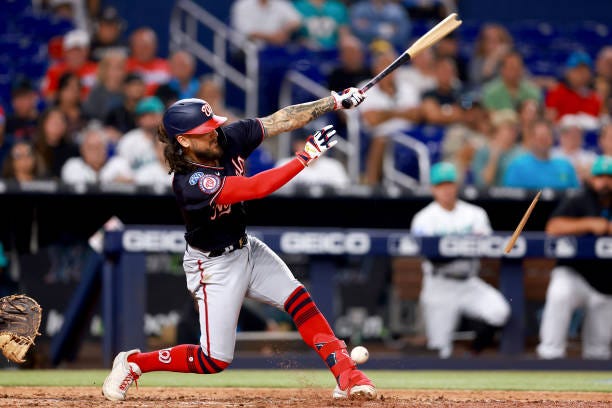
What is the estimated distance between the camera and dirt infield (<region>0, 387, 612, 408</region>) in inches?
229

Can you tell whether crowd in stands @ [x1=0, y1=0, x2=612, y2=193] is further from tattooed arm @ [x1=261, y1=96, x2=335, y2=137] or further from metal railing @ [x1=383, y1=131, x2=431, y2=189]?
tattooed arm @ [x1=261, y1=96, x2=335, y2=137]

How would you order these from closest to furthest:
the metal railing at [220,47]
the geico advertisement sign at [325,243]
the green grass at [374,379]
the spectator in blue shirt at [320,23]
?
the green grass at [374,379]
the geico advertisement sign at [325,243]
the metal railing at [220,47]
the spectator in blue shirt at [320,23]

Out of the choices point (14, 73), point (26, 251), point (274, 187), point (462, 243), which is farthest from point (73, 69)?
point (274, 187)

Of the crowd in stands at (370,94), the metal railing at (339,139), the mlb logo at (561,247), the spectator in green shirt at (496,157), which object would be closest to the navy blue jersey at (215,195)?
the mlb logo at (561,247)

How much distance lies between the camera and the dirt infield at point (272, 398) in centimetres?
582

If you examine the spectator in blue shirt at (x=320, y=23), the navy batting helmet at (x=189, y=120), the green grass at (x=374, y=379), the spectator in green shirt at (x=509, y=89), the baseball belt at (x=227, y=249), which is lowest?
the green grass at (x=374, y=379)

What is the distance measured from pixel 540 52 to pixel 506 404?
8.61m

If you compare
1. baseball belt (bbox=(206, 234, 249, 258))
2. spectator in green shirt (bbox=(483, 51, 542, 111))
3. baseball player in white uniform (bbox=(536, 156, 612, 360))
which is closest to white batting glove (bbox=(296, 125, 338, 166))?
baseball belt (bbox=(206, 234, 249, 258))

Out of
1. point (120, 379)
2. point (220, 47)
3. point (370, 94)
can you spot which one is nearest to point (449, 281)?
point (370, 94)

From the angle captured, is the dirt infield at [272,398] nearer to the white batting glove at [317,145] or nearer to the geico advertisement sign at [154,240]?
the white batting glove at [317,145]

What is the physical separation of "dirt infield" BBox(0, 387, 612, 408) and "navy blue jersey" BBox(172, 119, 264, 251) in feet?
2.85

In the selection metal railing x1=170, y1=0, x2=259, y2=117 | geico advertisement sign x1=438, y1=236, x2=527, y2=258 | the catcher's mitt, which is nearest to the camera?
the catcher's mitt

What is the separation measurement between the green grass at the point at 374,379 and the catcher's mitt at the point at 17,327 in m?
0.88

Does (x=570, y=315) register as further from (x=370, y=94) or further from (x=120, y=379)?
(x=120, y=379)
